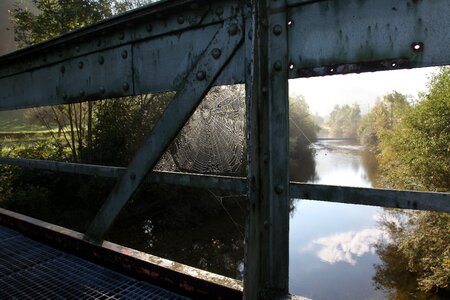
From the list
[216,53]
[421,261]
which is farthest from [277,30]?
[421,261]

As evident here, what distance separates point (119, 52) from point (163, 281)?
163cm

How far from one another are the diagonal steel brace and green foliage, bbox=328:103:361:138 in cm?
8166

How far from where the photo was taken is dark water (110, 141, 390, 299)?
10.7m

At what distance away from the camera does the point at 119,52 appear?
2.36 metres

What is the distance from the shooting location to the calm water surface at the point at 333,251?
10430 millimetres

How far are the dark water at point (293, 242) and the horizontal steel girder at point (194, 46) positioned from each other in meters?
7.52

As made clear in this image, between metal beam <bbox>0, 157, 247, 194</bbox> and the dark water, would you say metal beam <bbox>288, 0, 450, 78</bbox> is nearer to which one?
metal beam <bbox>0, 157, 247, 194</bbox>

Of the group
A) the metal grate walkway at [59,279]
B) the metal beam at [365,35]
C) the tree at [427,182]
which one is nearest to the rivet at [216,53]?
the metal beam at [365,35]

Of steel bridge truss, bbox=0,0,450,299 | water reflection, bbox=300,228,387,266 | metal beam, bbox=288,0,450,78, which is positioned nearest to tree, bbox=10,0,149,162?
water reflection, bbox=300,228,387,266

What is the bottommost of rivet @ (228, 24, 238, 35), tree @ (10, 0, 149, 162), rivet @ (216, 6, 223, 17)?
rivet @ (228, 24, 238, 35)

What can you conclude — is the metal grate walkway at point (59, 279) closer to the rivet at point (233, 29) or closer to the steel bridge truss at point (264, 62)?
the steel bridge truss at point (264, 62)

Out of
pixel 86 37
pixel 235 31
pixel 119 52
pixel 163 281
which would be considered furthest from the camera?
pixel 86 37

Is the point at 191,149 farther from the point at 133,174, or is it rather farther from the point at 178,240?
the point at 133,174

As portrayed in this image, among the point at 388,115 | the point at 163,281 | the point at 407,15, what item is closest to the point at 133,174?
the point at 163,281
